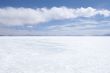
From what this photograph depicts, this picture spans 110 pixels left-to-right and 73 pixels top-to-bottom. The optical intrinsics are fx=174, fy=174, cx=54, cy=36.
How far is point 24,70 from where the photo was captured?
357 centimetres

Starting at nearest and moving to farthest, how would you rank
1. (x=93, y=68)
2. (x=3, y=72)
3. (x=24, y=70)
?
1. (x=3, y=72)
2. (x=24, y=70)
3. (x=93, y=68)

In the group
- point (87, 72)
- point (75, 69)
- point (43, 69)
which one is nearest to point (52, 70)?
point (43, 69)

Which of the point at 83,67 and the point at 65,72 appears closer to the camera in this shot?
the point at 65,72

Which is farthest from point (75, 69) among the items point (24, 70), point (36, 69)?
point (24, 70)

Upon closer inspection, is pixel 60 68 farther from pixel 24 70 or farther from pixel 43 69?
pixel 24 70

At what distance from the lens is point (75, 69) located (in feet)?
12.1

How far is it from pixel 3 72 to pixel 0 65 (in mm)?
591

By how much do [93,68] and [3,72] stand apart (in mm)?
1889

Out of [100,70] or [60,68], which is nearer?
[100,70]

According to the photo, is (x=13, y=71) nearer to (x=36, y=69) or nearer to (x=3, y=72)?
(x=3, y=72)

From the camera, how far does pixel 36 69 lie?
371 cm

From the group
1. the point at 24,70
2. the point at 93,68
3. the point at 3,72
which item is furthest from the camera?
the point at 93,68

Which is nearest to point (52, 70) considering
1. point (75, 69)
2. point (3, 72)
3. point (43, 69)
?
point (43, 69)

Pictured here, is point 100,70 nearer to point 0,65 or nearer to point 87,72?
point 87,72
